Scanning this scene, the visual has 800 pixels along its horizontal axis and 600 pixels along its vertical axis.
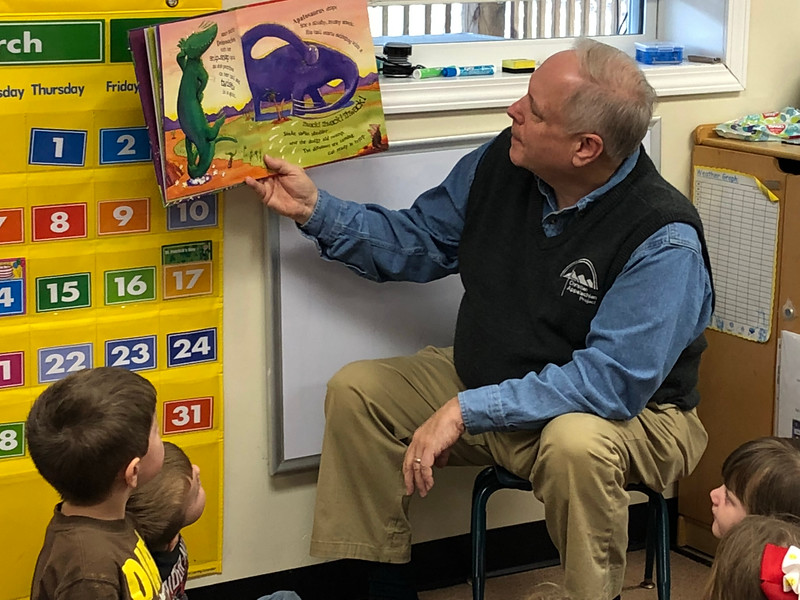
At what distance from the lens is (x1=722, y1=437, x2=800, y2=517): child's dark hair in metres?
1.62

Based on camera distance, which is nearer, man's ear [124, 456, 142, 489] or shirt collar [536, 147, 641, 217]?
man's ear [124, 456, 142, 489]

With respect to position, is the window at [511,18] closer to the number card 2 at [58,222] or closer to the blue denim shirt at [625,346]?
the blue denim shirt at [625,346]

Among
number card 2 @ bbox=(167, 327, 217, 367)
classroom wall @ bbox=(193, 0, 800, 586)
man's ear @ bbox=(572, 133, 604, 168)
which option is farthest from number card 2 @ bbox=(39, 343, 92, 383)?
man's ear @ bbox=(572, 133, 604, 168)

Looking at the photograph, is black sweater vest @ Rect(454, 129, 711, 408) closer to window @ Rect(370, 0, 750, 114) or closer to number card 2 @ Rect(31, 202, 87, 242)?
window @ Rect(370, 0, 750, 114)

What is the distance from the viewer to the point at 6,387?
195cm

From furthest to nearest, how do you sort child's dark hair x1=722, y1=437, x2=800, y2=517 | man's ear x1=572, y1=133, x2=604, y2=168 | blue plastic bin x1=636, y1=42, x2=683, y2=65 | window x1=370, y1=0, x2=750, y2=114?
blue plastic bin x1=636, y1=42, x2=683, y2=65 < window x1=370, y1=0, x2=750, y2=114 < man's ear x1=572, y1=133, x2=604, y2=168 < child's dark hair x1=722, y1=437, x2=800, y2=517

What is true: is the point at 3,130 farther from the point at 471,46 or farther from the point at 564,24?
the point at 564,24

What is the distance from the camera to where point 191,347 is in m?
2.08

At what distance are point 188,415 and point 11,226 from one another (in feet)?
1.51

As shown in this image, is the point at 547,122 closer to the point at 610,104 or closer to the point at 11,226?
the point at 610,104

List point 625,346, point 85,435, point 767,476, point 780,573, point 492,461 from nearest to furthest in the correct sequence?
point 780,573 → point 85,435 → point 767,476 → point 625,346 → point 492,461

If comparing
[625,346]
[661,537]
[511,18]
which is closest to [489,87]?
[511,18]

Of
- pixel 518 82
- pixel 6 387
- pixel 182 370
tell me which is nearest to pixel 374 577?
pixel 182 370

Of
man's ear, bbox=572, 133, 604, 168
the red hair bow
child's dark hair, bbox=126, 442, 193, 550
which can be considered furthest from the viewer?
man's ear, bbox=572, 133, 604, 168
